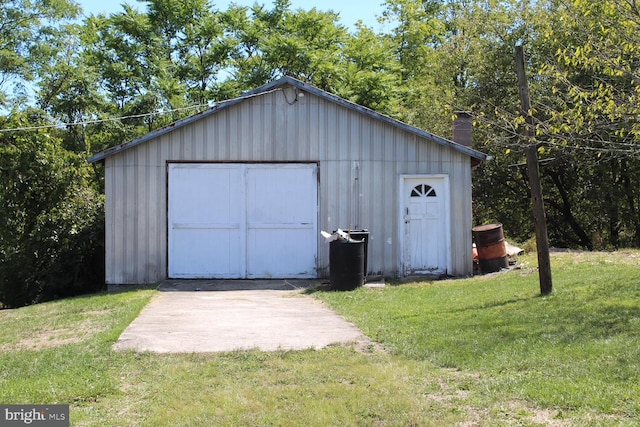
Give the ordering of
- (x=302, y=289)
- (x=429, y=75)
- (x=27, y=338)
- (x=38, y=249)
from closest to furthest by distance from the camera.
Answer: (x=27, y=338)
(x=302, y=289)
(x=38, y=249)
(x=429, y=75)

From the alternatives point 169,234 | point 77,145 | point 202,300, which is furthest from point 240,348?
point 77,145

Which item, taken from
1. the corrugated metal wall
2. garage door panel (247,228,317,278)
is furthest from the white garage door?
the corrugated metal wall

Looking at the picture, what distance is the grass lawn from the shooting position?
5.11 meters

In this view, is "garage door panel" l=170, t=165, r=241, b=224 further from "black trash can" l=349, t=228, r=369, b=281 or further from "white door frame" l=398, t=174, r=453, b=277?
"white door frame" l=398, t=174, r=453, b=277

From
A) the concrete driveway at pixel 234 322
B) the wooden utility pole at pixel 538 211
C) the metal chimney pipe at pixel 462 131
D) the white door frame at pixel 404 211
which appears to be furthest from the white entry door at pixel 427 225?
the wooden utility pole at pixel 538 211

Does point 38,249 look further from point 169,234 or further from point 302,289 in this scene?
point 302,289

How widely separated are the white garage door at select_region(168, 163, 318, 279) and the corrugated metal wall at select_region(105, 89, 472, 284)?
23 cm

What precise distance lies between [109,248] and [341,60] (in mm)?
20654

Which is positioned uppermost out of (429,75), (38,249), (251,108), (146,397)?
(429,75)

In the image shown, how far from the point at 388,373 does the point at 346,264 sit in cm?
645

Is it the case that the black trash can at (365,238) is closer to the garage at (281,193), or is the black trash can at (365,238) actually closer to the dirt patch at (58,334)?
the garage at (281,193)

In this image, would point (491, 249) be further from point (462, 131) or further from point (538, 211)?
point (538, 211)

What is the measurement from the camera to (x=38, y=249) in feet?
53.0

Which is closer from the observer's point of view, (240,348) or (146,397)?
(146,397)
